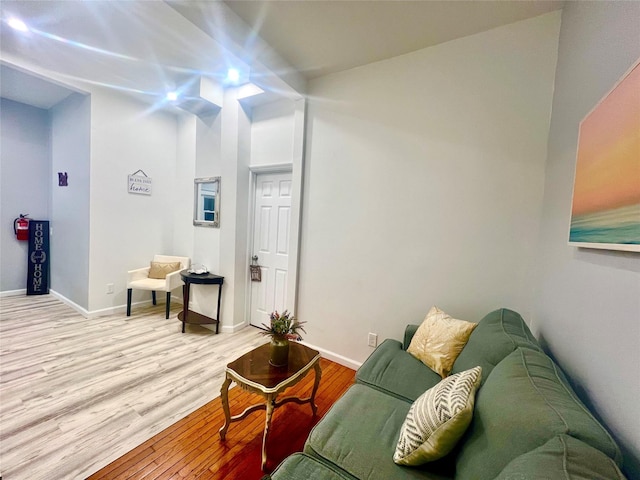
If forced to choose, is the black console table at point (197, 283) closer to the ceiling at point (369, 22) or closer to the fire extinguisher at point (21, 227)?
the ceiling at point (369, 22)

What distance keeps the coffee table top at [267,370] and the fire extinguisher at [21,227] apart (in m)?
4.78

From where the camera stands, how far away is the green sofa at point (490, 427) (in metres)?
0.64

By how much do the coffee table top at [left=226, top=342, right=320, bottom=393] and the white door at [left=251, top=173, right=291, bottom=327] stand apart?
1.38m

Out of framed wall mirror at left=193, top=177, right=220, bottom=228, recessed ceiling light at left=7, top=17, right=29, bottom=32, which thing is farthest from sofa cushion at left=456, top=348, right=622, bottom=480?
recessed ceiling light at left=7, top=17, right=29, bottom=32

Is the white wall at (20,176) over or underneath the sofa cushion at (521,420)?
over

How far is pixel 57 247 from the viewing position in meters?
3.97

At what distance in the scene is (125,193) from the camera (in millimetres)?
3658

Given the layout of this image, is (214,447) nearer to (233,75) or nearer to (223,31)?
(223,31)

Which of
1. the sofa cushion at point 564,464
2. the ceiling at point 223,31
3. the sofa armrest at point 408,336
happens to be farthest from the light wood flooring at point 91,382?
the ceiling at point 223,31

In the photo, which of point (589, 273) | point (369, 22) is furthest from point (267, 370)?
point (369, 22)

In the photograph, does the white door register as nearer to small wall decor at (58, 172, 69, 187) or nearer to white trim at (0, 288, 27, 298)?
small wall decor at (58, 172, 69, 187)

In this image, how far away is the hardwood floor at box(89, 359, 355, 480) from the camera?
141 cm

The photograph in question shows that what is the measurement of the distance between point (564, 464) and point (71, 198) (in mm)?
5244

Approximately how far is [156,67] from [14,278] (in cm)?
418
